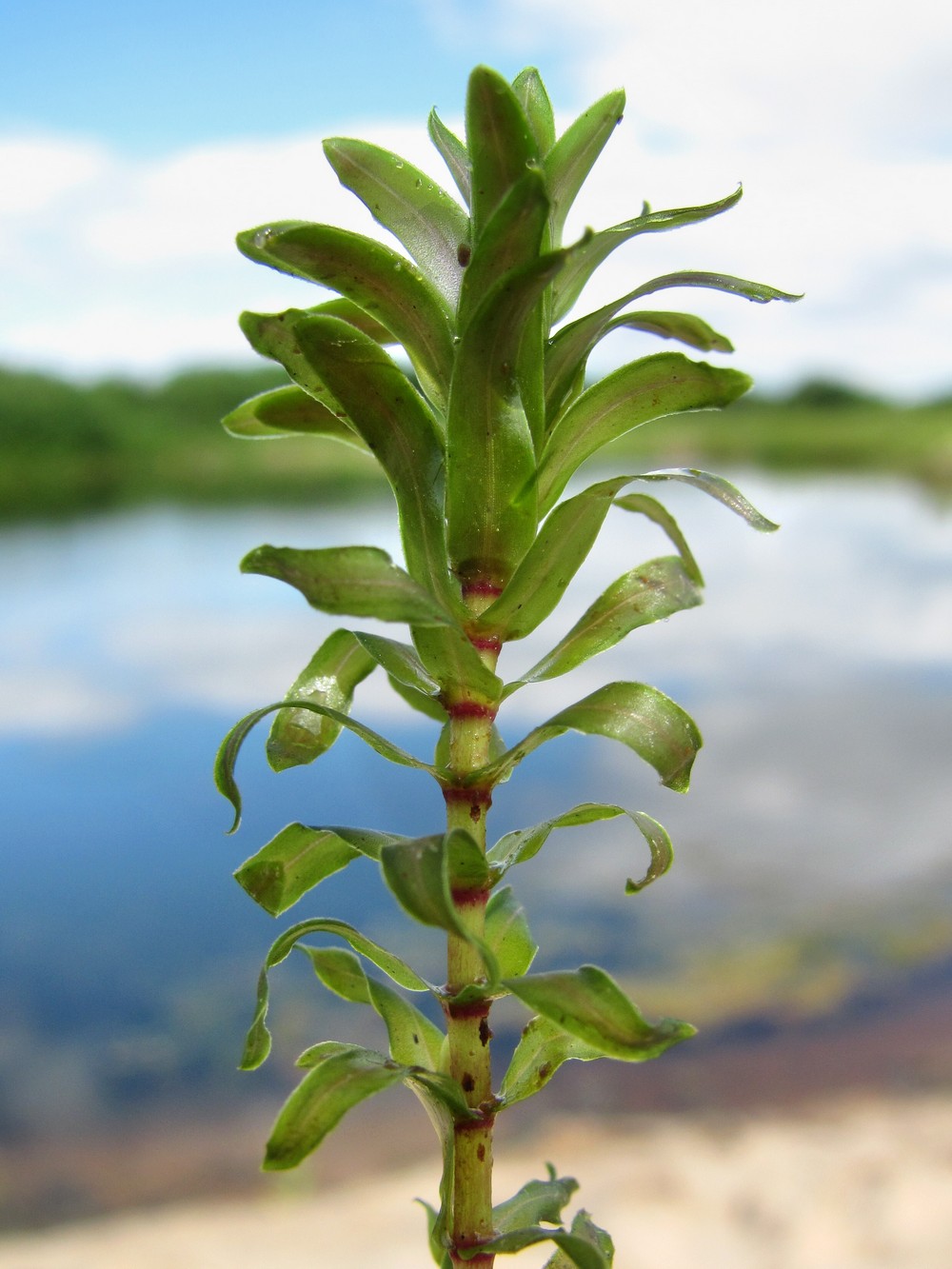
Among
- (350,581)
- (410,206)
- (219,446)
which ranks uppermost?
(219,446)

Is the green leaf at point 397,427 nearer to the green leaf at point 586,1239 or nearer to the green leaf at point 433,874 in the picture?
the green leaf at point 433,874

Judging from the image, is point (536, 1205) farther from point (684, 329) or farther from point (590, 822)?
point (684, 329)

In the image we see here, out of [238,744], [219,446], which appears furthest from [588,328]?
[219,446]

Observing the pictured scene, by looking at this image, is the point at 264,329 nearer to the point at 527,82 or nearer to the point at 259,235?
the point at 259,235

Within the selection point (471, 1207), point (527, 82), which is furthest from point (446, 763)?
point (527, 82)


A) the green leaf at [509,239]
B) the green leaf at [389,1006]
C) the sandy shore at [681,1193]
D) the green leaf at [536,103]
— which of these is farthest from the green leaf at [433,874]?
the sandy shore at [681,1193]

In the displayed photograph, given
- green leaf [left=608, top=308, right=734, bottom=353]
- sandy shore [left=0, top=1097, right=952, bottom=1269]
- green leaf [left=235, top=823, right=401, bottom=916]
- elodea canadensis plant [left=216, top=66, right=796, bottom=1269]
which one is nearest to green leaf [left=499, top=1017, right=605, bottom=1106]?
elodea canadensis plant [left=216, top=66, right=796, bottom=1269]

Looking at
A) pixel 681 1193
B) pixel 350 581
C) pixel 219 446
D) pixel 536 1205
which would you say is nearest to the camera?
pixel 350 581

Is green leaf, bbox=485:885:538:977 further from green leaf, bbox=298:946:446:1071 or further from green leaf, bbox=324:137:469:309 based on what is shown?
green leaf, bbox=324:137:469:309
